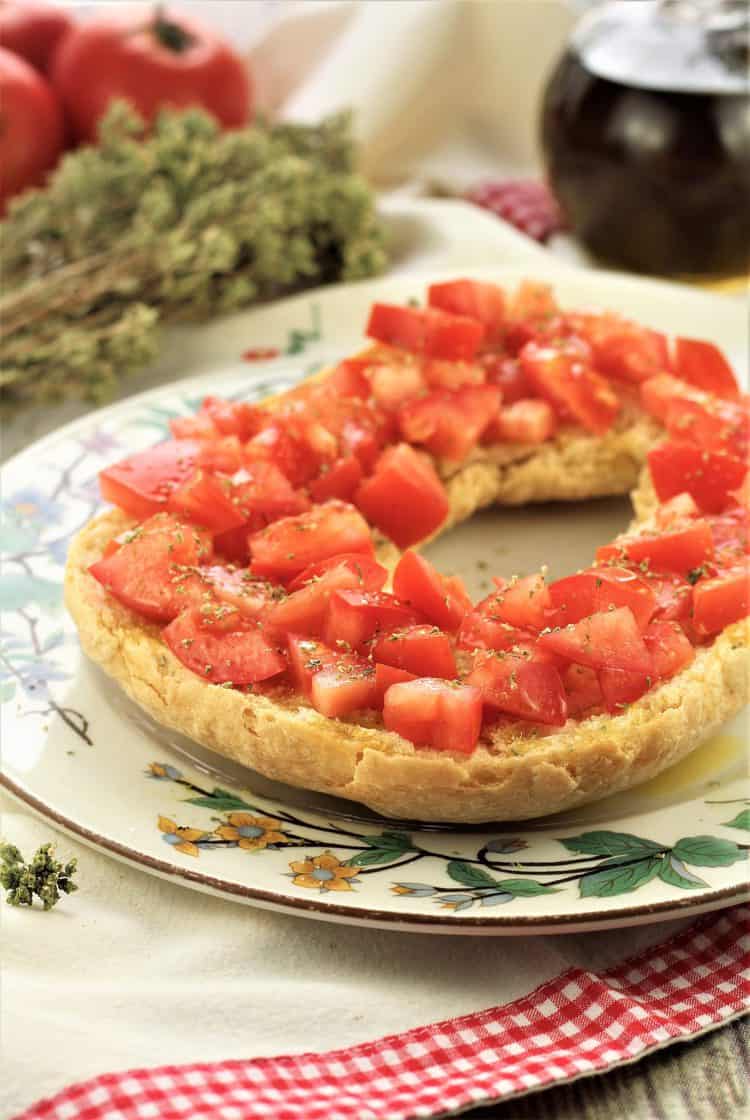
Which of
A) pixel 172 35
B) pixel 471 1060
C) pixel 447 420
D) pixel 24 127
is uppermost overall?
pixel 172 35

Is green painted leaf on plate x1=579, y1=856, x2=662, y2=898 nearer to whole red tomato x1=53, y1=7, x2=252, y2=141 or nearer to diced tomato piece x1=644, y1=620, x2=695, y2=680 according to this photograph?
diced tomato piece x1=644, y1=620, x2=695, y2=680

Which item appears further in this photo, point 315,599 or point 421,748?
point 315,599

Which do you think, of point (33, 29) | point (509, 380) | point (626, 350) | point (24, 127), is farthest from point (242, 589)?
point (33, 29)

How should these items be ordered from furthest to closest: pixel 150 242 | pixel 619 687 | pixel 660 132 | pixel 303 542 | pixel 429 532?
pixel 660 132 < pixel 150 242 < pixel 429 532 < pixel 303 542 < pixel 619 687

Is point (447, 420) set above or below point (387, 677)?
below

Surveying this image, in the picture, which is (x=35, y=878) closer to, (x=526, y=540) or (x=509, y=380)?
(x=526, y=540)

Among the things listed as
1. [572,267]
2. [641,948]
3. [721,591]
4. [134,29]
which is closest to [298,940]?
[641,948]

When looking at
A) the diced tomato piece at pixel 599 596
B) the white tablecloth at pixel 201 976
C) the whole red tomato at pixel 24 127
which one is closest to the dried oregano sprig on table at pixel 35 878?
the white tablecloth at pixel 201 976

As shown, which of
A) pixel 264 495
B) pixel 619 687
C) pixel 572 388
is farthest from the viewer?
pixel 572 388
